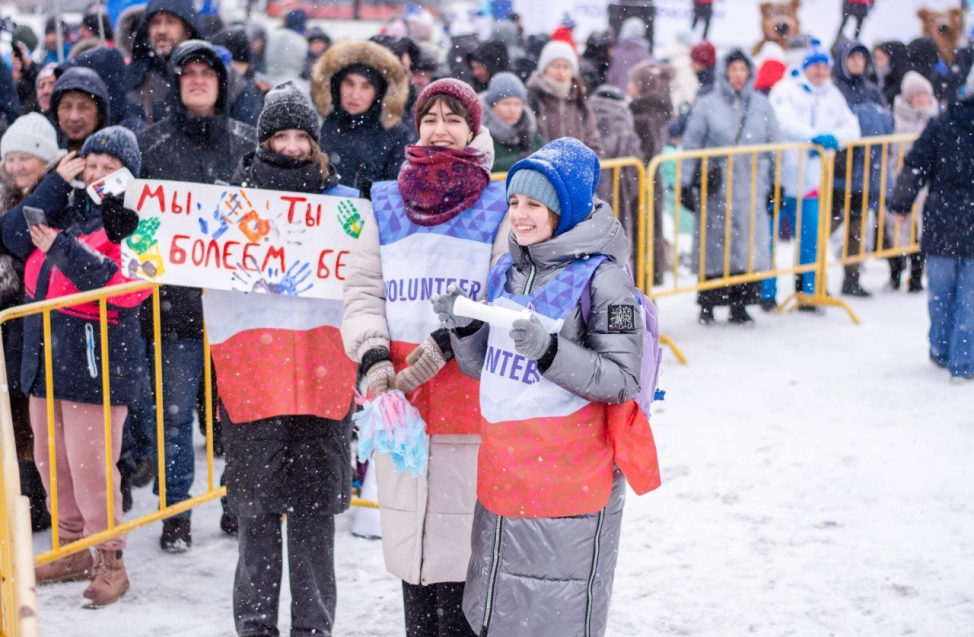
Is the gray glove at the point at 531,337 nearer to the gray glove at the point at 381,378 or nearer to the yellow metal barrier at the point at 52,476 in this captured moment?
the gray glove at the point at 381,378

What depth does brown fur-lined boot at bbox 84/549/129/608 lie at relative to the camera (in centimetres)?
444

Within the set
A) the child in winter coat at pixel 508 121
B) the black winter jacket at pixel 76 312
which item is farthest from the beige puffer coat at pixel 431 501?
the child in winter coat at pixel 508 121

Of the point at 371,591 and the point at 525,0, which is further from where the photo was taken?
the point at 525,0

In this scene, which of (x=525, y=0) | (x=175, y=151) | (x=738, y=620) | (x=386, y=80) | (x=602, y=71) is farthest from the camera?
(x=525, y=0)

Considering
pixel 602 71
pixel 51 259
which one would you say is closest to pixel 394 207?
pixel 51 259

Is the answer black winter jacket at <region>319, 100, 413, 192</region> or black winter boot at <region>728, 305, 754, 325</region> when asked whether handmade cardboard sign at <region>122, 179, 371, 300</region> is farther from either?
black winter boot at <region>728, 305, 754, 325</region>

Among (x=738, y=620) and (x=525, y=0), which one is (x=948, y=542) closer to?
(x=738, y=620)

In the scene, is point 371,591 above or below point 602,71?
below

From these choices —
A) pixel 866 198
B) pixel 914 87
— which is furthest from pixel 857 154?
pixel 914 87

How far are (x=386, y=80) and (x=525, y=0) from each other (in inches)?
433

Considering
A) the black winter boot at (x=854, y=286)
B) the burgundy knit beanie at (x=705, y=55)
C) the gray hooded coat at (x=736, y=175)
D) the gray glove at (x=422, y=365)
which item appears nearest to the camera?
the gray glove at (x=422, y=365)

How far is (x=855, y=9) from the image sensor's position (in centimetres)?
1451

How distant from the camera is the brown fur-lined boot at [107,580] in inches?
175

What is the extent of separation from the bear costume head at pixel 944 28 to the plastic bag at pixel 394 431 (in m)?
12.4
